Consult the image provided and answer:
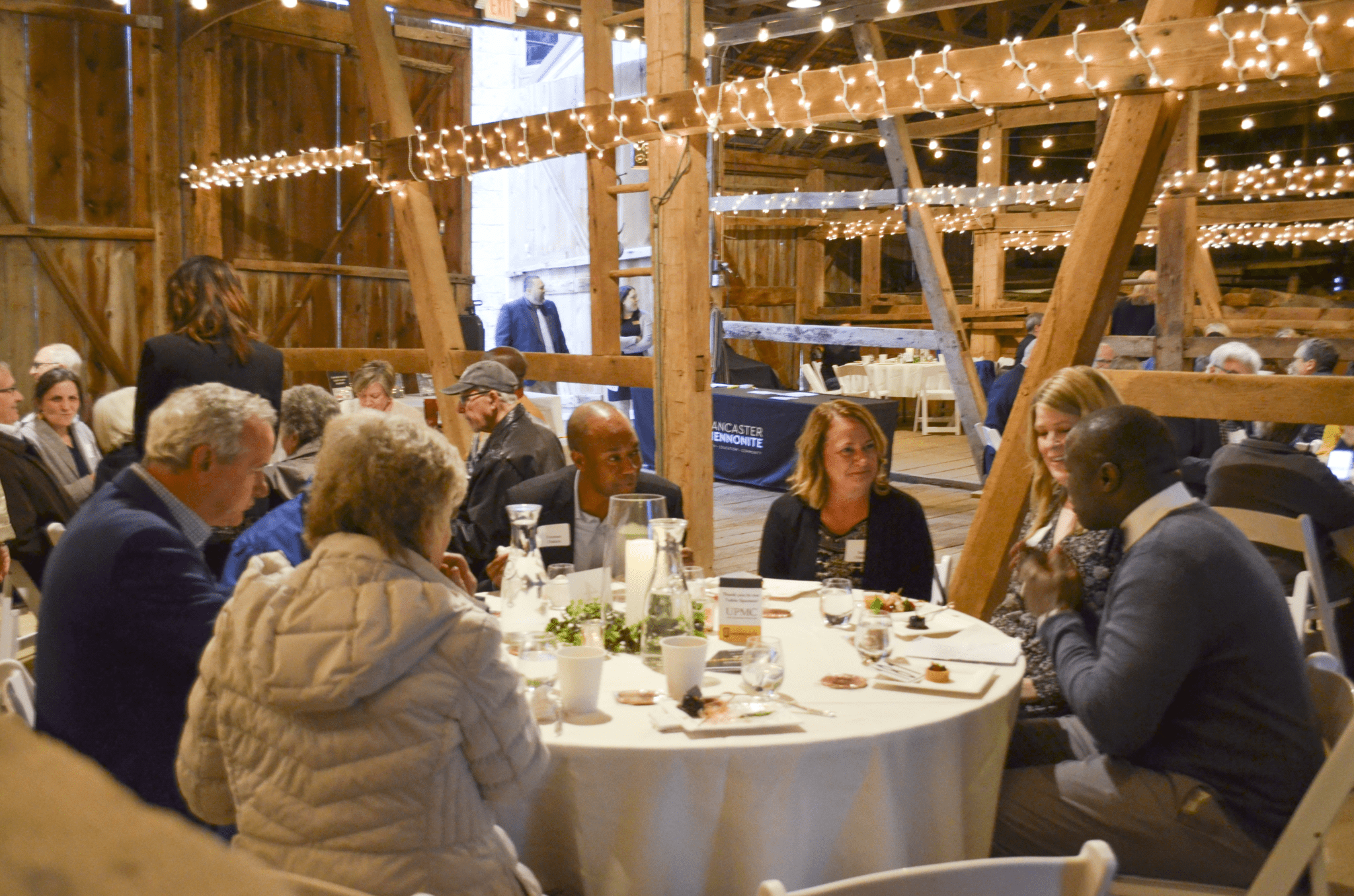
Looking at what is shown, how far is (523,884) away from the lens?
1676mm

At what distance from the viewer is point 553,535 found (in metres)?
3.06

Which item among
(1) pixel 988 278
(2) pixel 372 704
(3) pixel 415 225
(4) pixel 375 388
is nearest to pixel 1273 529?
(2) pixel 372 704

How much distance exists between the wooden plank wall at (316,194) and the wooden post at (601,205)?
356cm

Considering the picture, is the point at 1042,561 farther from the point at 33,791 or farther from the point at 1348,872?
the point at 33,791

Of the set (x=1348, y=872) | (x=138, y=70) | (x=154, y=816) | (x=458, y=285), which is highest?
(x=138, y=70)

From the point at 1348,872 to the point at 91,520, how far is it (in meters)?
3.25

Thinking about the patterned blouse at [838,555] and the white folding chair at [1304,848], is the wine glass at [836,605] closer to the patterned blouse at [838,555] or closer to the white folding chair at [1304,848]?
the patterned blouse at [838,555]

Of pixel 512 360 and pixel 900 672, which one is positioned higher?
pixel 512 360

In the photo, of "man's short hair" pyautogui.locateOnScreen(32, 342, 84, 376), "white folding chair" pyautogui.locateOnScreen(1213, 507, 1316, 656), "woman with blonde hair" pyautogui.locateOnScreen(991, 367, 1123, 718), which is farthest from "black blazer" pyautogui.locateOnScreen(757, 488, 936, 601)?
"man's short hair" pyautogui.locateOnScreen(32, 342, 84, 376)

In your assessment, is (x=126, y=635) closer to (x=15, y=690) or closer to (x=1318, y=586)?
(x=15, y=690)

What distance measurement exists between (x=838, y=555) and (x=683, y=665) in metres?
1.30

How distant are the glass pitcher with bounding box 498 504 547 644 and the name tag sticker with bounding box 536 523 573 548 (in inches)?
17.9

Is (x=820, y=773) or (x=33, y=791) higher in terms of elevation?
(x=33, y=791)

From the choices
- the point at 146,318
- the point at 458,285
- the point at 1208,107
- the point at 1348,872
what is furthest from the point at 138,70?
the point at 1208,107
